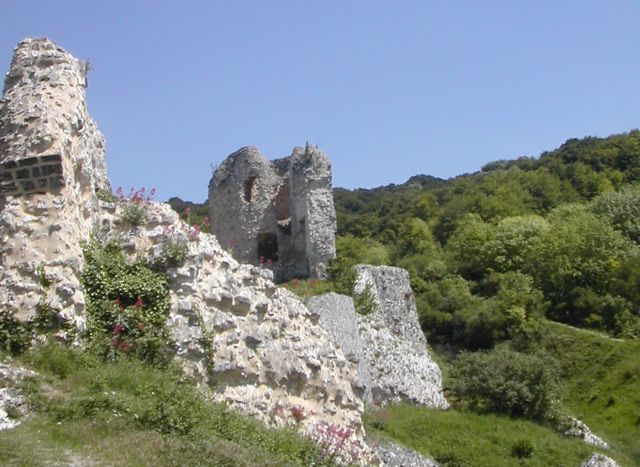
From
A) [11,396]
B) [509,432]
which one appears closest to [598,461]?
[509,432]

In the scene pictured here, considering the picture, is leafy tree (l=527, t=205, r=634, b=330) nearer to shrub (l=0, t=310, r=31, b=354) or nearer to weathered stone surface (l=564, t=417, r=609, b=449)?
weathered stone surface (l=564, t=417, r=609, b=449)

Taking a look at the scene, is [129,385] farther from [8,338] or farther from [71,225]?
[71,225]

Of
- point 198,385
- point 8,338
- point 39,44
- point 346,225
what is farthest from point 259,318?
point 346,225

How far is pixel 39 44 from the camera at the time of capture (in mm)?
12727

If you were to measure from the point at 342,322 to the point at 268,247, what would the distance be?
10.9 metres

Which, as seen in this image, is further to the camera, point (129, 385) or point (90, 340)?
point (90, 340)

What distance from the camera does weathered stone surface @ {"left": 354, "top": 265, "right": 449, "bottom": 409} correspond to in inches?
949

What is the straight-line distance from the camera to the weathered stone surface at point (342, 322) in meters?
21.6

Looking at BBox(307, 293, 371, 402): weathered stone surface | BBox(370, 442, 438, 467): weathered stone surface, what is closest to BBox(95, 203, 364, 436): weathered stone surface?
BBox(370, 442, 438, 467): weathered stone surface

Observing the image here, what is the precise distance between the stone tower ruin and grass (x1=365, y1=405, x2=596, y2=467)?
355 inches

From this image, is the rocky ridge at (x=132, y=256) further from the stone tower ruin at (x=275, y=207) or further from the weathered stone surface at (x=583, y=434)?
the stone tower ruin at (x=275, y=207)

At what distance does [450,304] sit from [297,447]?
111ft

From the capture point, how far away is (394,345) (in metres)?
25.5

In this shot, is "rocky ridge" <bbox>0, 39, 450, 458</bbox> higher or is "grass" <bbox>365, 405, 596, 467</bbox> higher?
"rocky ridge" <bbox>0, 39, 450, 458</bbox>
